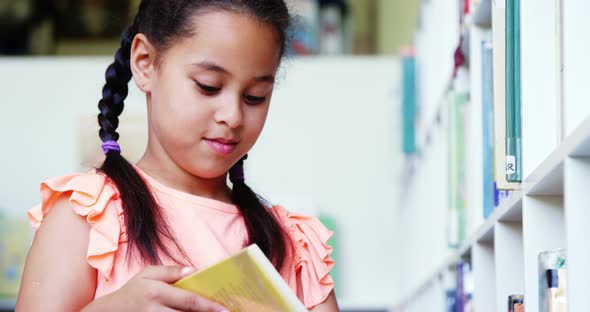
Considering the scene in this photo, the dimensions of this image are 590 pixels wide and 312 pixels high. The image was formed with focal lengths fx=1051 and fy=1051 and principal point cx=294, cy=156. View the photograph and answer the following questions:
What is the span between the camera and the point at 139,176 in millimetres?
1354

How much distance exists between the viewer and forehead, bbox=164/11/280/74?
129 centimetres

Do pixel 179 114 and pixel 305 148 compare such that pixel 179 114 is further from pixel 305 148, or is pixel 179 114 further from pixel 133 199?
pixel 305 148

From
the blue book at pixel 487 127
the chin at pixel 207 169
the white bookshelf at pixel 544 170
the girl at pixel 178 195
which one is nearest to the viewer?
the white bookshelf at pixel 544 170

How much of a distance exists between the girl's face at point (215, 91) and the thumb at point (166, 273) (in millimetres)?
207

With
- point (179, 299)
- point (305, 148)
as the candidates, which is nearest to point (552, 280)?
point (179, 299)

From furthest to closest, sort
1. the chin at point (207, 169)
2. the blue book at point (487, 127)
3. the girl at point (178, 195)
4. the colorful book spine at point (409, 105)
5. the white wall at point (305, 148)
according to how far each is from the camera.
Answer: the white wall at point (305, 148) → the colorful book spine at point (409, 105) → the blue book at point (487, 127) → the chin at point (207, 169) → the girl at point (178, 195)

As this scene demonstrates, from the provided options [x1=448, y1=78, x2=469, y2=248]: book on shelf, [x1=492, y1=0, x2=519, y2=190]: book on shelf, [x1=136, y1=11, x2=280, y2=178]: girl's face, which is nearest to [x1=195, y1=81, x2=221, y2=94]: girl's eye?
[x1=136, y1=11, x2=280, y2=178]: girl's face

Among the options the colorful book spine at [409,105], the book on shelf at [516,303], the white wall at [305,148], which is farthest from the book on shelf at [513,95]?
the white wall at [305,148]

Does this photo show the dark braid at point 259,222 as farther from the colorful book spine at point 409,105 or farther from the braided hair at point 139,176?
the colorful book spine at point 409,105

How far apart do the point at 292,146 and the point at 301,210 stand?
11.0 inches

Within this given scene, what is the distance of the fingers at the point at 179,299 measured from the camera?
112 cm

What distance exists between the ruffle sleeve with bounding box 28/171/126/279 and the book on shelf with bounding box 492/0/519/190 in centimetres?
47

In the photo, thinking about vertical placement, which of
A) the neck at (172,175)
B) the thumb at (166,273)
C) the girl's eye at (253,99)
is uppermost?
the girl's eye at (253,99)

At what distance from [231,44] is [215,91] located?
6 centimetres
